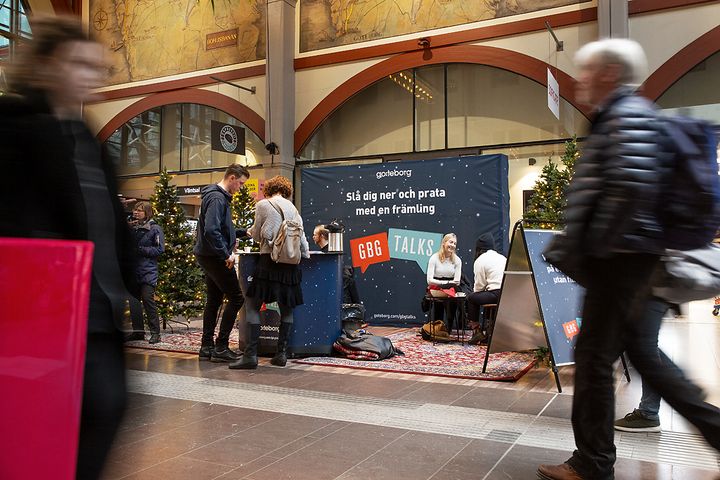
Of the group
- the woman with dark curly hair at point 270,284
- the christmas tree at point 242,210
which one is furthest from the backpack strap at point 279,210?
the christmas tree at point 242,210

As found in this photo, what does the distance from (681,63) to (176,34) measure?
11756 mm

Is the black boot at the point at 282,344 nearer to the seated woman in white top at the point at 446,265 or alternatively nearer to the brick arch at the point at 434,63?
the seated woman in white top at the point at 446,265

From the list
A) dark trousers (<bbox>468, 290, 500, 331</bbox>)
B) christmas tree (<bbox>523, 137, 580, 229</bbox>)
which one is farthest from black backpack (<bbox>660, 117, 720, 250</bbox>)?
christmas tree (<bbox>523, 137, 580, 229</bbox>)

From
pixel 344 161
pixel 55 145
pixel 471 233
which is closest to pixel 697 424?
pixel 55 145

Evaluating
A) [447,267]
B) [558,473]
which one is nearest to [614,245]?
[558,473]

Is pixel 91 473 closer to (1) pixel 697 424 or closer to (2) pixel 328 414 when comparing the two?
(1) pixel 697 424

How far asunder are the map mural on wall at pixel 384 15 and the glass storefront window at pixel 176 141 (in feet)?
9.28

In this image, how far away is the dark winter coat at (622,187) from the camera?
235 cm

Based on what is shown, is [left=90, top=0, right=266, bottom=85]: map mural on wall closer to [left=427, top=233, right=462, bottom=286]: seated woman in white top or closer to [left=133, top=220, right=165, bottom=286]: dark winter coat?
[left=133, top=220, right=165, bottom=286]: dark winter coat

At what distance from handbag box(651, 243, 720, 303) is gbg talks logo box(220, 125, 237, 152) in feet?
39.7

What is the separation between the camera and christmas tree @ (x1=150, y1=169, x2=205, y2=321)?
8875mm

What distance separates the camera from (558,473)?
108 inches

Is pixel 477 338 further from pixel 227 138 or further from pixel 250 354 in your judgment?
A: pixel 227 138

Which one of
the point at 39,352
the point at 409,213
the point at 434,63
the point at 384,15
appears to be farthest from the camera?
the point at 384,15
